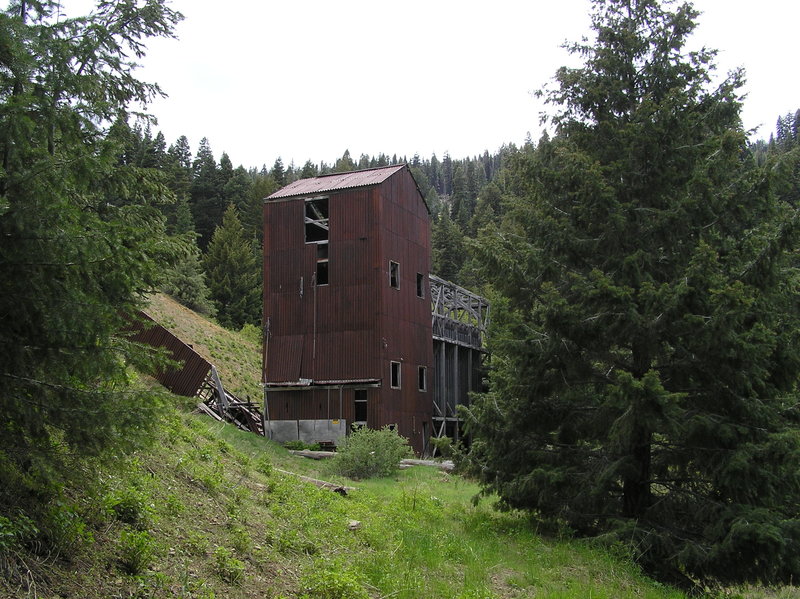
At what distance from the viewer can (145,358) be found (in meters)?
5.54

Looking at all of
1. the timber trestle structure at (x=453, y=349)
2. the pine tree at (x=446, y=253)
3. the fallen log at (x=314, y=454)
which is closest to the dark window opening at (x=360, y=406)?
the fallen log at (x=314, y=454)

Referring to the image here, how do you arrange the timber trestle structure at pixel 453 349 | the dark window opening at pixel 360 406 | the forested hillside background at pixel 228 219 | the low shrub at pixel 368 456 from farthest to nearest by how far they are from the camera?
the forested hillside background at pixel 228 219, the timber trestle structure at pixel 453 349, the dark window opening at pixel 360 406, the low shrub at pixel 368 456

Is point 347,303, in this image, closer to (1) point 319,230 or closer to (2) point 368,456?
(1) point 319,230

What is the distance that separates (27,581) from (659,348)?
9.48 m

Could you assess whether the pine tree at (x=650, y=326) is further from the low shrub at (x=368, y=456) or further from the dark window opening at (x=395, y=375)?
the dark window opening at (x=395, y=375)

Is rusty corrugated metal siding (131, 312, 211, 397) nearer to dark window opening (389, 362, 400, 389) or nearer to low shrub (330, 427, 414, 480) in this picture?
low shrub (330, 427, 414, 480)

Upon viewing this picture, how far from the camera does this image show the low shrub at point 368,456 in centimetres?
1973

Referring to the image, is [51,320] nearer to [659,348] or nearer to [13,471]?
[13,471]

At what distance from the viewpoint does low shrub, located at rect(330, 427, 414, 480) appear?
19.7 m

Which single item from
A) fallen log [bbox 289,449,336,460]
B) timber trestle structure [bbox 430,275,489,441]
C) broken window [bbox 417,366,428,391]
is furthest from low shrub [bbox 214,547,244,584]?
timber trestle structure [bbox 430,275,489,441]

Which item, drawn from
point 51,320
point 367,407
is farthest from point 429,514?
point 367,407

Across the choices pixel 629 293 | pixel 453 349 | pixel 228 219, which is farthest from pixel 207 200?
pixel 629 293

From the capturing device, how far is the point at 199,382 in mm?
21438

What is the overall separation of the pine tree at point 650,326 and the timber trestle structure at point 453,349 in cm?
1884
